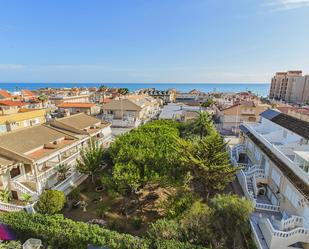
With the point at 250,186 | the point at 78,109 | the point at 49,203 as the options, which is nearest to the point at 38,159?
the point at 49,203

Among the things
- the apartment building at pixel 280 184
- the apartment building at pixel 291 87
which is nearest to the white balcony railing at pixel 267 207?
the apartment building at pixel 280 184

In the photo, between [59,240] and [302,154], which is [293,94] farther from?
[59,240]

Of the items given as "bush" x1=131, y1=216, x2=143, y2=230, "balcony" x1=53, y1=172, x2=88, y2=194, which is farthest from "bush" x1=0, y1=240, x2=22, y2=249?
"bush" x1=131, y1=216, x2=143, y2=230

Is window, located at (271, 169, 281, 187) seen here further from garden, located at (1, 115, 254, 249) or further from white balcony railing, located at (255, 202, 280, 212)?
garden, located at (1, 115, 254, 249)

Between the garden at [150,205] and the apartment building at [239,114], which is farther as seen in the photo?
the apartment building at [239,114]

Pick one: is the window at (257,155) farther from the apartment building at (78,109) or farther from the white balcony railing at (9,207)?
the apartment building at (78,109)

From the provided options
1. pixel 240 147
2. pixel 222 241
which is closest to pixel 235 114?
pixel 240 147

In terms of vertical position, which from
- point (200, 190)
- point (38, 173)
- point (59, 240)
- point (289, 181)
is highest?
Result: point (289, 181)
